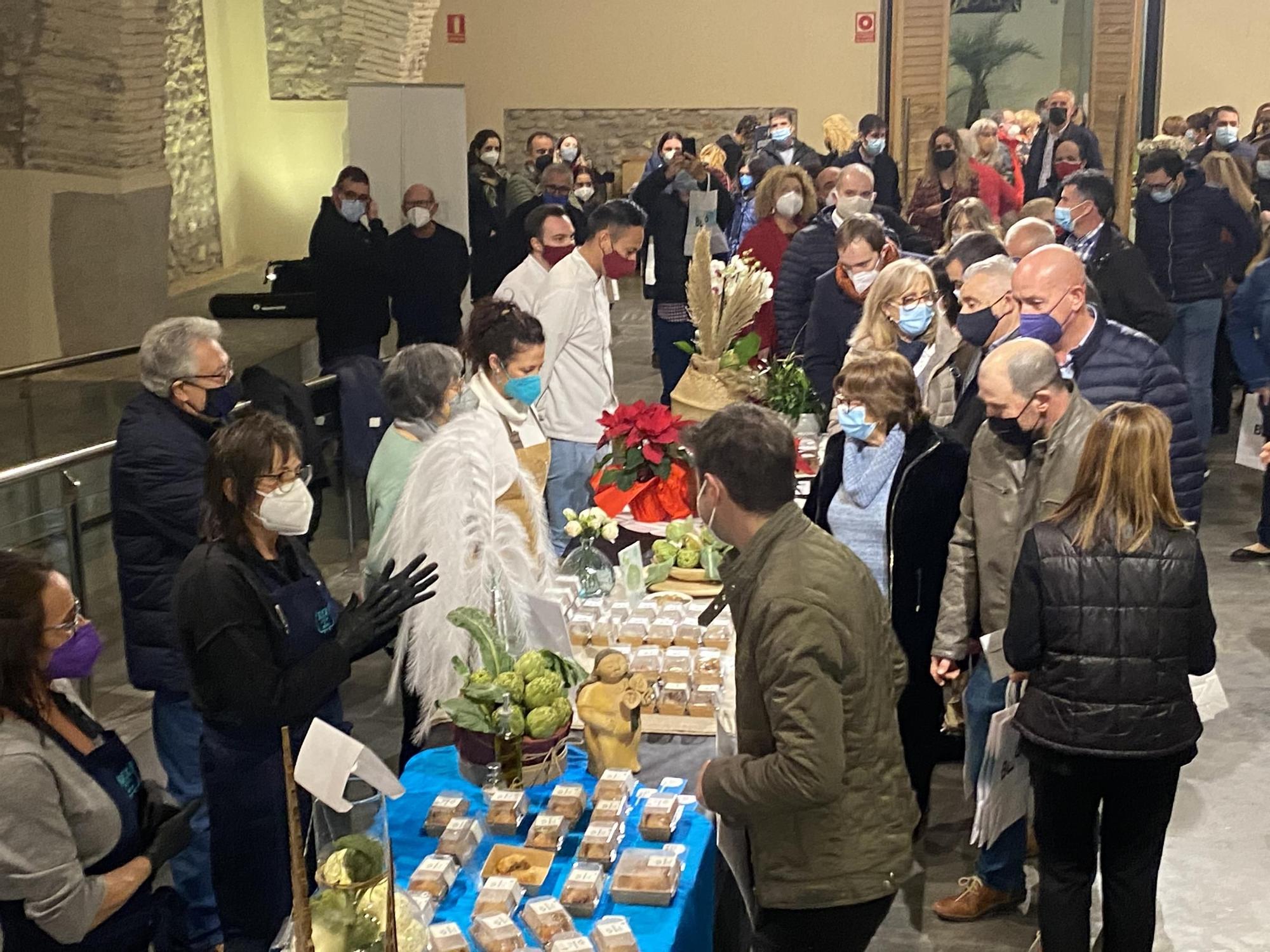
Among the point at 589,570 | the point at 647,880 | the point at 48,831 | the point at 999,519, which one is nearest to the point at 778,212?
the point at 589,570

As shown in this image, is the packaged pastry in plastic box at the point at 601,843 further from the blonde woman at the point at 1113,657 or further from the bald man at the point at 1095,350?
the bald man at the point at 1095,350

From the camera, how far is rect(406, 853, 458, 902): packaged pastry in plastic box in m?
2.56

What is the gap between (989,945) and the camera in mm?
3824

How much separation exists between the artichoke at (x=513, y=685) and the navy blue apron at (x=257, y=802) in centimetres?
40

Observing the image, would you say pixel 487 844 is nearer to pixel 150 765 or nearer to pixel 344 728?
pixel 344 728

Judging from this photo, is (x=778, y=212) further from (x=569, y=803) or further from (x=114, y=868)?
(x=114, y=868)

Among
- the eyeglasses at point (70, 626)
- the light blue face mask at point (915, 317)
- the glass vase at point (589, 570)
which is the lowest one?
the glass vase at point (589, 570)

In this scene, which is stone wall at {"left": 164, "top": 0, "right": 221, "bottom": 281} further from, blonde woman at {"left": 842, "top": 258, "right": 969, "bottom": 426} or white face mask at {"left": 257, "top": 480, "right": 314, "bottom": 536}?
white face mask at {"left": 257, "top": 480, "right": 314, "bottom": 536}

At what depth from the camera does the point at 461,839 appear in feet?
8.84

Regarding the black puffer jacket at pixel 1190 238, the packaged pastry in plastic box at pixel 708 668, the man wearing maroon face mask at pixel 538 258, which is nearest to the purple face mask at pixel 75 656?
the packaged pastry in plastic box at pixel 708 668

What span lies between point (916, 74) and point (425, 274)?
9431 mm

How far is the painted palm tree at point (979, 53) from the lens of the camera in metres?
17.3

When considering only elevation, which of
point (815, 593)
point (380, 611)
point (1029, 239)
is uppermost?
point (1029, 239)

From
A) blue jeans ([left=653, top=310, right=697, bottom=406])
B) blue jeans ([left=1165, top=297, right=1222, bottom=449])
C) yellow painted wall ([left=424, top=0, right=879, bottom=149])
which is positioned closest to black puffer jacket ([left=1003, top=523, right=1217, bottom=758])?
blue jeans ([left=1165, top=297, right=1222, bottom=449])
